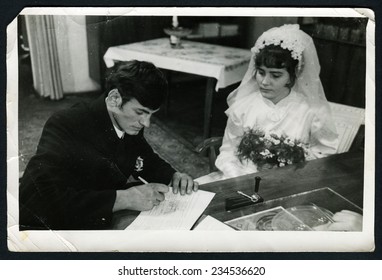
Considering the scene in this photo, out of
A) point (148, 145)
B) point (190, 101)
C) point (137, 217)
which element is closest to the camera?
point (137, 217)

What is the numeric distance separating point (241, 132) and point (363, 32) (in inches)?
16.3

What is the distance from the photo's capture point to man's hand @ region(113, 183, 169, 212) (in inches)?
34.8

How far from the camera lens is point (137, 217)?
2.95 ft

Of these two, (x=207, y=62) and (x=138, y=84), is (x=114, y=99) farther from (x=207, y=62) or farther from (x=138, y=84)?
(x=207, y=62)

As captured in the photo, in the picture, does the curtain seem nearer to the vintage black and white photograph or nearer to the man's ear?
the vintage black and white photograph

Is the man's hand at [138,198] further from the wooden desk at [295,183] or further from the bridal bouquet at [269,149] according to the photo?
the bridal bouquet at [269,149]

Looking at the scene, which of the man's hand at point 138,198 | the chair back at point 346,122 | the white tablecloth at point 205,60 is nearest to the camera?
the man's hand at point 138,198

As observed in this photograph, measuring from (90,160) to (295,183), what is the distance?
0.53 metres

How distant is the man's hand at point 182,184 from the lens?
3.12 feet

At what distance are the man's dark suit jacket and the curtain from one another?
105 millimetres

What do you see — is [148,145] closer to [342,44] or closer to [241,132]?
[241,132]

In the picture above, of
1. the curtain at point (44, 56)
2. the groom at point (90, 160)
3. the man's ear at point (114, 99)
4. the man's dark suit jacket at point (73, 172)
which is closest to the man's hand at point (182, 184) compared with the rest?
the groom at point (90, 160)

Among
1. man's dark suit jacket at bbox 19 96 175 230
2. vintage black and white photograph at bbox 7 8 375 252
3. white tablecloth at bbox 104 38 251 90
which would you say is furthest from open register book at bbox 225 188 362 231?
white tablecloth at bbox 104 38 251 90
